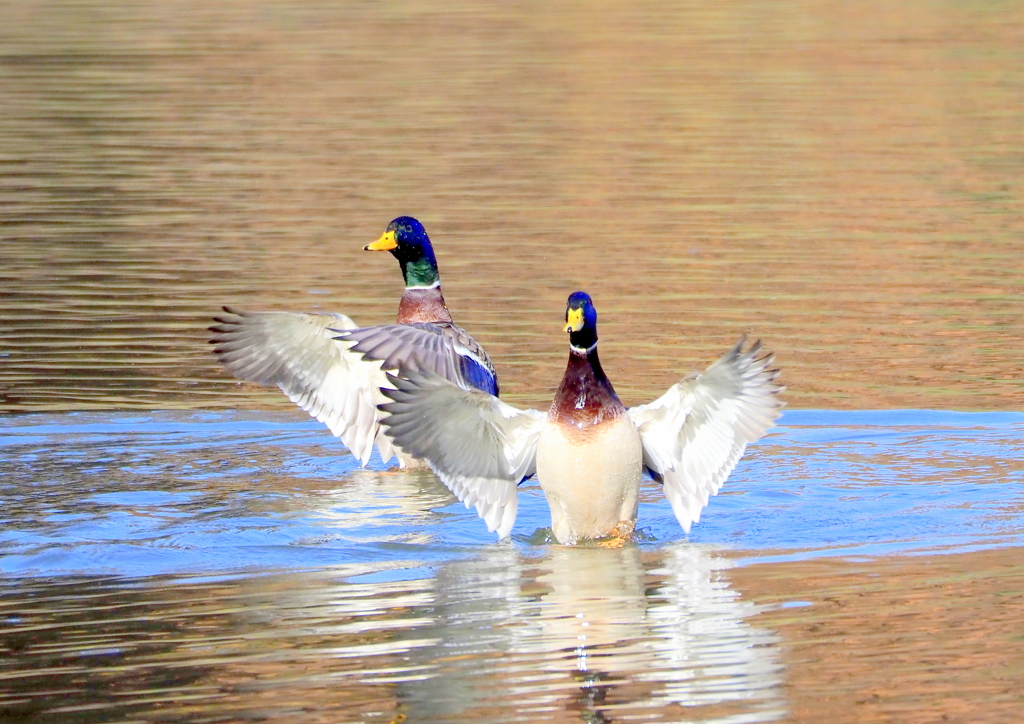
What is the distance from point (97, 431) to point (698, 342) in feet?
14.2

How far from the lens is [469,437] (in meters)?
8.06

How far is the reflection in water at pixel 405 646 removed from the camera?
218 inches

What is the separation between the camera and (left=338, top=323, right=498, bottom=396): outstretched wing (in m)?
8.47

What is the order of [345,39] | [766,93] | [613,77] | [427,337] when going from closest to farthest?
1. [427,337]
2. [766,93]
3. [613,77]
4. [345,39]

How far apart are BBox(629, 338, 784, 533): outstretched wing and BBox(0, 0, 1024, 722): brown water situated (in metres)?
0.32

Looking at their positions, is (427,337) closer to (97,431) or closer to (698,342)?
(97,431)

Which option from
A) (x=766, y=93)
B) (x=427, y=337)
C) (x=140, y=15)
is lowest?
(x=427, y=337)

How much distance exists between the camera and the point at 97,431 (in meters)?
10.4

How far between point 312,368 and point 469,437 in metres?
2.15

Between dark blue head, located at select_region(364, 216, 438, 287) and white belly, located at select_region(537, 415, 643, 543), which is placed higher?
dark blue head, located at select_region(364, 216, 438, 287)

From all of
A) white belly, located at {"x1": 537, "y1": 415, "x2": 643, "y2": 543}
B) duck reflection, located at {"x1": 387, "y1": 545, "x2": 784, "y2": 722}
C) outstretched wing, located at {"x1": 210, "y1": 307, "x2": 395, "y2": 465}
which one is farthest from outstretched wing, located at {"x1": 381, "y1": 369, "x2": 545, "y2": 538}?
outstretched wing, located at {"x1": 210, "y1": 307, "x2": 395, "y2": 465}

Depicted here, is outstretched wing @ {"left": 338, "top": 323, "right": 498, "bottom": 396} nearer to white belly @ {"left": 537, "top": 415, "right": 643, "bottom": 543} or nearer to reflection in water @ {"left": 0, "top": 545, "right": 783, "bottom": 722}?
white belly @ {"left": 537, "top": 415, "right": 643, "bottom": 543}

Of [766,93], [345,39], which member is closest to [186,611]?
[766,93]

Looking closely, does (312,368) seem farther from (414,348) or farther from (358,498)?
(414,348)
